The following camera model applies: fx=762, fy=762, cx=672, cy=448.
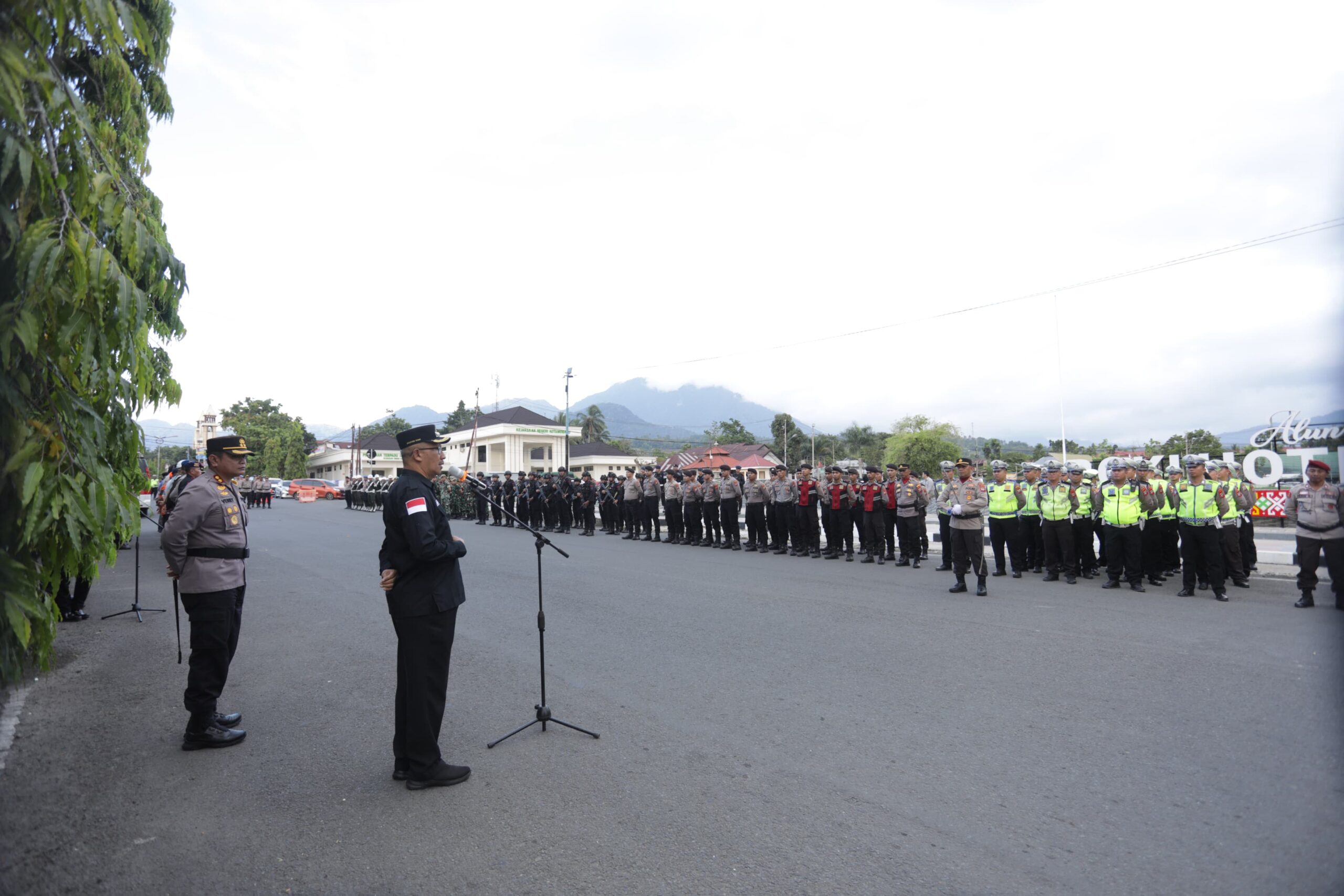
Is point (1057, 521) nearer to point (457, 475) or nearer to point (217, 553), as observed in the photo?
point (457, 475)

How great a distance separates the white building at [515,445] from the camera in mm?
77000

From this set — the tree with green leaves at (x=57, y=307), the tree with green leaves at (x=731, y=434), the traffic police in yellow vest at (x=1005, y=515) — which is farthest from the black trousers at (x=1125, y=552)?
the tree with green leaves at (x=731, y=434)

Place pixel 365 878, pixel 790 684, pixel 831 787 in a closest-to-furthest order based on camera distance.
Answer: pixel 365 878
pixel 831 787
pixel 790 684

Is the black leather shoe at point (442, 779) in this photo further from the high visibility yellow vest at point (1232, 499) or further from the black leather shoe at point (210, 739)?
the high visibility yellow vest at point (1232, 499)

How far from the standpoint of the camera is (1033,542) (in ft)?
42.1

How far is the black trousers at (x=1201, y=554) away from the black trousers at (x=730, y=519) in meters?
9.21

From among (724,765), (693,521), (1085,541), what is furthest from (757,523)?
(724,765)

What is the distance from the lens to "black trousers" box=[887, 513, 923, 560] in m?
13.5

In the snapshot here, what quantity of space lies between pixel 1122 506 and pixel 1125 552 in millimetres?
718

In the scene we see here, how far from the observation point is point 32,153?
7.45 ft

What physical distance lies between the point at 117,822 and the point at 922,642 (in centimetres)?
601

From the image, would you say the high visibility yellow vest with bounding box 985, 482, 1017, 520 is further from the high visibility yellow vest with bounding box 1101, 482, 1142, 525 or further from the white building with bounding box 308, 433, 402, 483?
the white building with bounding box 308, 433, 402, 483

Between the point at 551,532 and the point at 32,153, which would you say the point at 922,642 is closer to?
the point at 32,153

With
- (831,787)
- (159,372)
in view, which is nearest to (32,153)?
(831,787)
